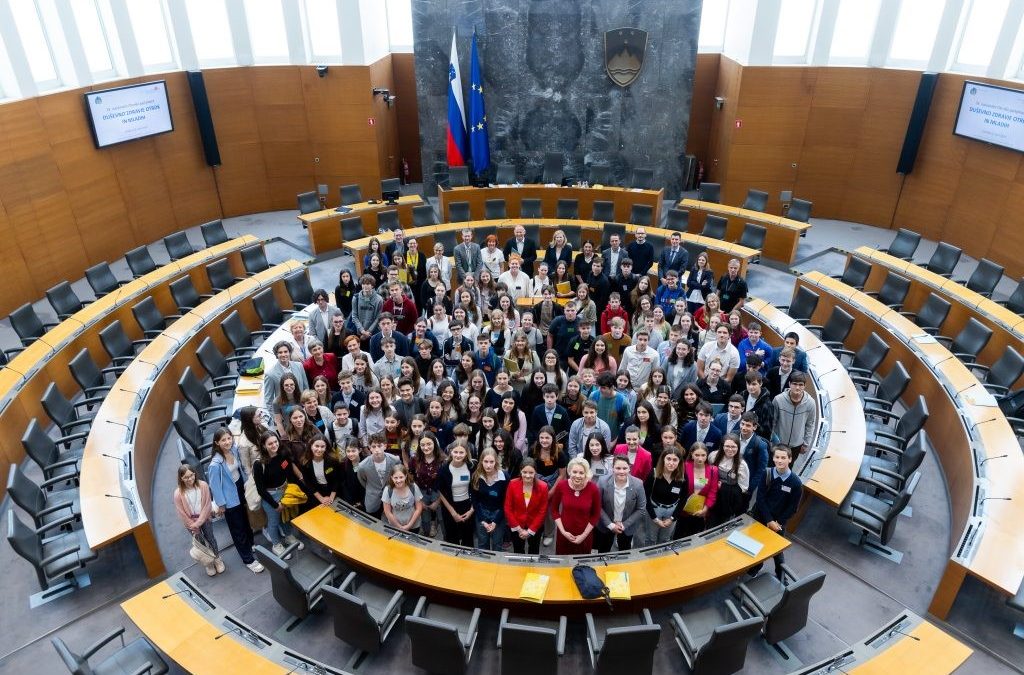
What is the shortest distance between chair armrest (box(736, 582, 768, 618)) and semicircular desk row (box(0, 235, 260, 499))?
7.33 m

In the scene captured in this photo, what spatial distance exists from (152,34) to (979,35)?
→ 15611 millimetres

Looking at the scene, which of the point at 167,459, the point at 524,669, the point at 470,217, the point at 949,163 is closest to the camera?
the point at 524,669

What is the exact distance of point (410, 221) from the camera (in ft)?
44.9

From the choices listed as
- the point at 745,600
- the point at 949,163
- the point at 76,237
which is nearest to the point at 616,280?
the point at 745,600

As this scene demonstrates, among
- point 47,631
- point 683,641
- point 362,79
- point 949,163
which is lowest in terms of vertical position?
point 47,631

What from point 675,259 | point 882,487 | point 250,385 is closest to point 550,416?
point 882,487

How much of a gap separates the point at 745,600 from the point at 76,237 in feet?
39.3

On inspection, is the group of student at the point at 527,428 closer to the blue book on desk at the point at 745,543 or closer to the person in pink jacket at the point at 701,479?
the person in pink jacket at the point at 701,479

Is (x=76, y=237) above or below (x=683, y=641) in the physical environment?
above

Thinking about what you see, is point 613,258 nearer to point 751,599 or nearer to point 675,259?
point 675,259

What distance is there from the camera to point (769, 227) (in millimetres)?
12430

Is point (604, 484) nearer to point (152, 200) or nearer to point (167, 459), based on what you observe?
point (167, 459)

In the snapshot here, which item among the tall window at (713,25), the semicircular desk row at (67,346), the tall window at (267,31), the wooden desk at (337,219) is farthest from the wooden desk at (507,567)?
the tall window at (713,25)

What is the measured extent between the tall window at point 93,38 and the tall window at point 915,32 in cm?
1484
